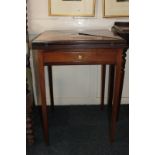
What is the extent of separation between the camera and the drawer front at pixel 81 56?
4.35ft

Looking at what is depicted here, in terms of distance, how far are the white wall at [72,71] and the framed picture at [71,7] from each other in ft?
0.13

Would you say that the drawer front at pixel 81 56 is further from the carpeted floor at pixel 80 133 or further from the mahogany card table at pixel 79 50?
the carpeted floor at pixel 80 133

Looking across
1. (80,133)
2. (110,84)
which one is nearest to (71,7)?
(110,84)

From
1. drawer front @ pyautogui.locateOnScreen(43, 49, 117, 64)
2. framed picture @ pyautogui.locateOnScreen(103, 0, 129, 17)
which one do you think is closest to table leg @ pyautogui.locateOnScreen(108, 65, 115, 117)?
framed picture @ pyautogui.locateOnScreen(103, 0, 129, 17)

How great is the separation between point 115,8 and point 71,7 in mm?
332

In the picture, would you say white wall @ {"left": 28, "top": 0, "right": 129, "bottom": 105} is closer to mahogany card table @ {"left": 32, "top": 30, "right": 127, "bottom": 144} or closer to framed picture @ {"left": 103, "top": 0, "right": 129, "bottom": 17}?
framed picture @ {"left": 103, "top": 0, "right": 129, "bottom": 17}

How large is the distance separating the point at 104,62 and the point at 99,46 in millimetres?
106

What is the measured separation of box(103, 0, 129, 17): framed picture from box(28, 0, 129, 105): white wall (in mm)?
34

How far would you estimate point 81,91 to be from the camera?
6.63 feet

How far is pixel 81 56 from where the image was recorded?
134cm

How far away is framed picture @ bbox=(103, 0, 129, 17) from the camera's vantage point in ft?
5.85

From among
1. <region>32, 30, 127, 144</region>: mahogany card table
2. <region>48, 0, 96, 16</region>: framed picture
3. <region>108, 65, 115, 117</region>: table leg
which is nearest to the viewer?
<region>32, 30, 127, 144</region>: mahogany card table

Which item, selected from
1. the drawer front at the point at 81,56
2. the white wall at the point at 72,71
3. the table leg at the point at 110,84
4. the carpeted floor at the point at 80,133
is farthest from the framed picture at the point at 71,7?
the carpeted floor at the point at 80,133
